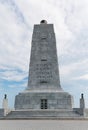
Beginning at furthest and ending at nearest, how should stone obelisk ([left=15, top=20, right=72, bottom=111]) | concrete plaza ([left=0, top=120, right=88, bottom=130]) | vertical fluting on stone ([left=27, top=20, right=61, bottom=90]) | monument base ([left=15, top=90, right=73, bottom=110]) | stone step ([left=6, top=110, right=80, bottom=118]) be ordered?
vertical fluting on stone ([left=27, top=20, right=61, bottom=90]) → stone obelisk ([left=15, top=20, right=72, bottom=111]) → monument base ([left=15, top=90, right=73, bottom=110]) → stone step ([left=6, top=110, right=80, bottom=118]) → concrete plaza ([left=0, top=120, right=88, bottom=130])

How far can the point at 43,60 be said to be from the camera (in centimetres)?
3262

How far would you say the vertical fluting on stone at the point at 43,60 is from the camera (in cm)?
3188

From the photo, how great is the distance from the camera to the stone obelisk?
30.1 meters

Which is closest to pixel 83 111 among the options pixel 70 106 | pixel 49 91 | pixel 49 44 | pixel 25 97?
pixel 70 106

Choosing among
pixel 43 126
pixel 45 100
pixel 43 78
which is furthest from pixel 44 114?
pixel 43 126

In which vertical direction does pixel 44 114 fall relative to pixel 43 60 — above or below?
below

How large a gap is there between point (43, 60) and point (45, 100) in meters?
4.98

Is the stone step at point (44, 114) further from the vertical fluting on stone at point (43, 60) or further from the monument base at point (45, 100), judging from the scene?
the vertical fluting on stone at point (43, 60)

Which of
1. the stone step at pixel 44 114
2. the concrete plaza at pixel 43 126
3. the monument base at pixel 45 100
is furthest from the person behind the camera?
the monument base at pixel 45 100

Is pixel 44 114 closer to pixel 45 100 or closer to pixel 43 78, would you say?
pixel 45 100

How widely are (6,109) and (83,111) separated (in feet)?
26.0

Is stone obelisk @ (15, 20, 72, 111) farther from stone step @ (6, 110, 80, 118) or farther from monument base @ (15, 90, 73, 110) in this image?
stone step @ (6, 110, 80, 118)

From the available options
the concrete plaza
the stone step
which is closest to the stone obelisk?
the stone step

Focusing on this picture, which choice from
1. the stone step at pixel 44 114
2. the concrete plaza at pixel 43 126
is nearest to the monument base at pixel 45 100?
the stone step at pixel 44 114
